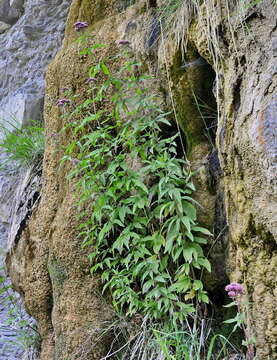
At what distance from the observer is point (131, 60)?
2730 millimetres

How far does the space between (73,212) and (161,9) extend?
1260 mm

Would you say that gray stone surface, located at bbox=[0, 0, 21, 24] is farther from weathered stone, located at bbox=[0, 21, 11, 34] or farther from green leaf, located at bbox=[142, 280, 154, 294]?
green leaf, located at bbox=[142, 280, 154, 294]

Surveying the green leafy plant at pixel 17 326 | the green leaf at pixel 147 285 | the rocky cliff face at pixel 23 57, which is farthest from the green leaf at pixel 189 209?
the rocky cliff face at pixel 23 57

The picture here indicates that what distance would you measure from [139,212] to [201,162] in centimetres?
41

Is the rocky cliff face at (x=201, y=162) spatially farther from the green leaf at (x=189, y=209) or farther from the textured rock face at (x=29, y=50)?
the textured rock face at (x=29, y=50)

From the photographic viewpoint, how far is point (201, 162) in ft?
7.95

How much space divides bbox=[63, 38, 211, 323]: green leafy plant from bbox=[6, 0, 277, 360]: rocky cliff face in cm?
12

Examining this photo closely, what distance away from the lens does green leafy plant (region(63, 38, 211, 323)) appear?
2244mm

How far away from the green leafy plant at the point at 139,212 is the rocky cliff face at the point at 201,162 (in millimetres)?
116

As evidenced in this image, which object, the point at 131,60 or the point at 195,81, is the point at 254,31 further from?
the point at 131,60

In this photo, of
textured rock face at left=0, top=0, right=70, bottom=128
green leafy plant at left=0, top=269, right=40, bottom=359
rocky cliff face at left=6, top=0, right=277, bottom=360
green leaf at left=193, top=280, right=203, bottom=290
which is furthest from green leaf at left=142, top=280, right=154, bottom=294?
textured rock face at left=0, top=0, right=70, bottom=128

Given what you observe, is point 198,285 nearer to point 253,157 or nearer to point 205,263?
point 205,263

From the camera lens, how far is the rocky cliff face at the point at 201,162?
1.73 meters

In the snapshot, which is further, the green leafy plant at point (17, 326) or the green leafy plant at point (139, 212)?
the green leafy plant at point (17, 326)
